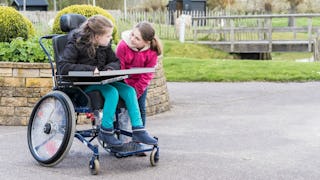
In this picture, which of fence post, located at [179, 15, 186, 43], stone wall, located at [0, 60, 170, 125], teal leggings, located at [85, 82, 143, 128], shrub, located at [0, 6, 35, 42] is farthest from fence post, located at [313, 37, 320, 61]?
teal leggings, located at [85, 82, 143, 128]

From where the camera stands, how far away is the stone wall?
8.87 m

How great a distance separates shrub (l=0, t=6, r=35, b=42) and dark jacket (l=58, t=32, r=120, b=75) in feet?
15.1

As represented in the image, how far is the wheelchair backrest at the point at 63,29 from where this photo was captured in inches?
252

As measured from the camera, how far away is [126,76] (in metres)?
6.25

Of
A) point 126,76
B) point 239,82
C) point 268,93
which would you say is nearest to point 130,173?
point 126,76

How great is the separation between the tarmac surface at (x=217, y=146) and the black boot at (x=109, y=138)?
0.23m

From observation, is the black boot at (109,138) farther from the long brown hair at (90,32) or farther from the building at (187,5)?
the building at (187,5)

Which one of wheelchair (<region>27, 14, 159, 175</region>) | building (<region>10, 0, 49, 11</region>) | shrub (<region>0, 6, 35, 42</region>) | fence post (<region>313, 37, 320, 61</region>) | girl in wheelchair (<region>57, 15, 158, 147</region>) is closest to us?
wheelchair (<region>27, 14, 159, 175</region>)

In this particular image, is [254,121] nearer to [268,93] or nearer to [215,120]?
[215,120]

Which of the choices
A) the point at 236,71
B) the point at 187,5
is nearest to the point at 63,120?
the point at 236,71

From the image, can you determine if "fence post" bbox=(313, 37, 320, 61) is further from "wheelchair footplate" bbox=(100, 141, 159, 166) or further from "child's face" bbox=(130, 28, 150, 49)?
"wheelchair footplate" bbox=(100, 141, 159, 166)

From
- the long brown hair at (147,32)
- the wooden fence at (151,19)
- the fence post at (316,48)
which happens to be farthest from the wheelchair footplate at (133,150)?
the wooden fence at (151,19)

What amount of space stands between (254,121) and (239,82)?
5.24m

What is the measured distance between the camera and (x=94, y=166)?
5.93 meters
